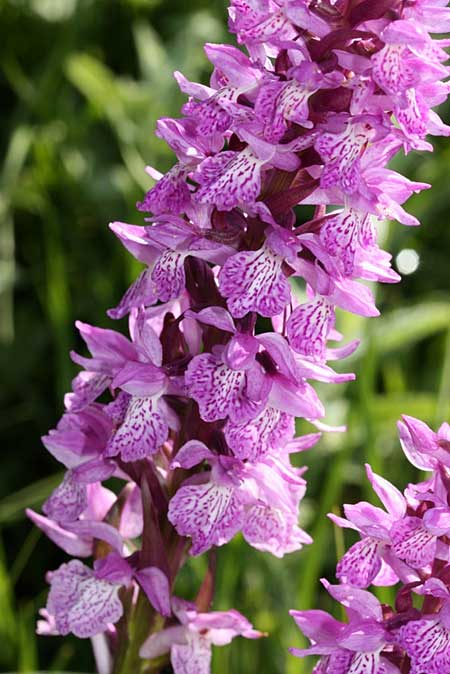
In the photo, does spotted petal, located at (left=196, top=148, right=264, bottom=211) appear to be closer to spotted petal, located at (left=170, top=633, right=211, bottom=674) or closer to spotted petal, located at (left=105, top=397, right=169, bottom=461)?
spotted petal, located at (left=105, top=397, right=169, bottom=461)

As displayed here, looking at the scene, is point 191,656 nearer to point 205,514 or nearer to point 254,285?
point 205,514

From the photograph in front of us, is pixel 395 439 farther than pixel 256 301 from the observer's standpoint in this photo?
Yes

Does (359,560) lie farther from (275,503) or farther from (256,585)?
(256,585)

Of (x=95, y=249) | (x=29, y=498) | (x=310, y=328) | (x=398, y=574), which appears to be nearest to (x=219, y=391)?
(x=310, y=328)

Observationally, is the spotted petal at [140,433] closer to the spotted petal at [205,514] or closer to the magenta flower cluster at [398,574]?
the spotted petal at [205,514]

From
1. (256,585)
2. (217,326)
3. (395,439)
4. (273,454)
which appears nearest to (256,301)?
(217,326)

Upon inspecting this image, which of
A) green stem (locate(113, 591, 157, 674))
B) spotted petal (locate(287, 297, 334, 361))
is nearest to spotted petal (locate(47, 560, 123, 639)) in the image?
green stem (locate(113, 591, 157, 674))
